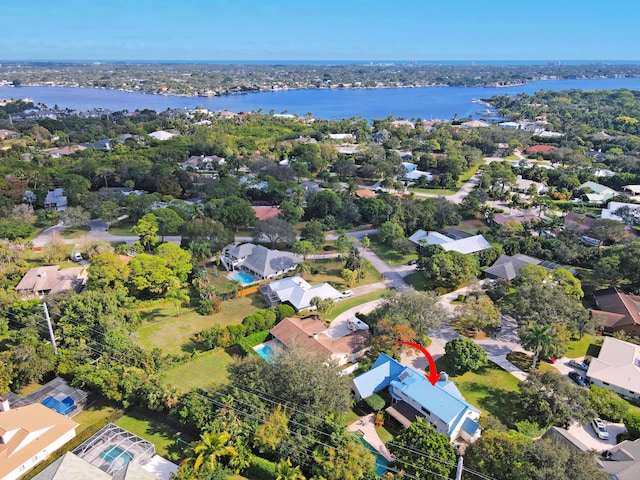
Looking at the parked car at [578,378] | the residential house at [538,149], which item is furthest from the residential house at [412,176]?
the parked car at [578,378]

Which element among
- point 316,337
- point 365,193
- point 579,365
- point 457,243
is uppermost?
point 365,193

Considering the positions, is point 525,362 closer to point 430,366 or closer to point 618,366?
point 618,366

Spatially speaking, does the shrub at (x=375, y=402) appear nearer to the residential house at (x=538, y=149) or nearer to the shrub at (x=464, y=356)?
the shrub at (x=464, y=356)

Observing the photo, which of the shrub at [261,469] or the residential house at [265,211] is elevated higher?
the residential house at [265,211]

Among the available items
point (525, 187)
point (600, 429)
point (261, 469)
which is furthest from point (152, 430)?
point (525, 187)

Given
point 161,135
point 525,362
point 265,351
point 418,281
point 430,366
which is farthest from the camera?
point 161,135

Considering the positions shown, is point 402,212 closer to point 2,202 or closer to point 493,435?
point 493,435
